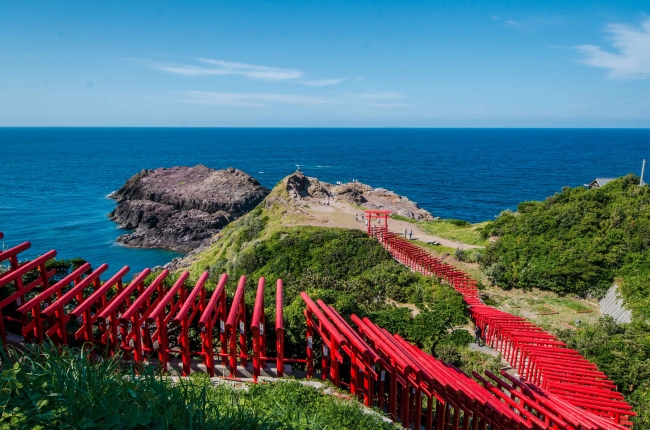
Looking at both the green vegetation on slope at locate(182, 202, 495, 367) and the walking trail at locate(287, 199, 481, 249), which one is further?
the walking trail at locate(287, 199, 481, 249)

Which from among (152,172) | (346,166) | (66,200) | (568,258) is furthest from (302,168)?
(568,258)

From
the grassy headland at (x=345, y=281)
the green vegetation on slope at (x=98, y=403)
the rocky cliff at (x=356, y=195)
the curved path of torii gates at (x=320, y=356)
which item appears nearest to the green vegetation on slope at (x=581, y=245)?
the grassy headland at (x=345, y=281)

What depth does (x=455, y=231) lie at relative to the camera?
37344 mm

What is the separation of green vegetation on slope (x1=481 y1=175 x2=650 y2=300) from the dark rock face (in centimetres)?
4182

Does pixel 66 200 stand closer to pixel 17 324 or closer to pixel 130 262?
pixel 130 262

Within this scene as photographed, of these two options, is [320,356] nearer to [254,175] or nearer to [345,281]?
[345,281]

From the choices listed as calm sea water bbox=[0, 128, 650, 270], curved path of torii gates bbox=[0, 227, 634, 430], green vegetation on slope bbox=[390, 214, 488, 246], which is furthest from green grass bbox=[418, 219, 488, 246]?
calm sea water bbox=[0, 128, 650, 270]

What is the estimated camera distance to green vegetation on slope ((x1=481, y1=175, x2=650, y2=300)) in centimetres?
2356

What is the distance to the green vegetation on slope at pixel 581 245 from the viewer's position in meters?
23.6

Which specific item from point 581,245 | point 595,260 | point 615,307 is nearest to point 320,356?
point 615,307

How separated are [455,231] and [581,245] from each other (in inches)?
480

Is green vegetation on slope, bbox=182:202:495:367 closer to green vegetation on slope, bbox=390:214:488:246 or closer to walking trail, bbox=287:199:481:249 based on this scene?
walking trail, bbox=287:199:481:249

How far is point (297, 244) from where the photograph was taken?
31.1m

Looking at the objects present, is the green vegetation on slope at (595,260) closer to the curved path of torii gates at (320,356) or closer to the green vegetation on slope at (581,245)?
the green vegetation on slope at (581,245)
